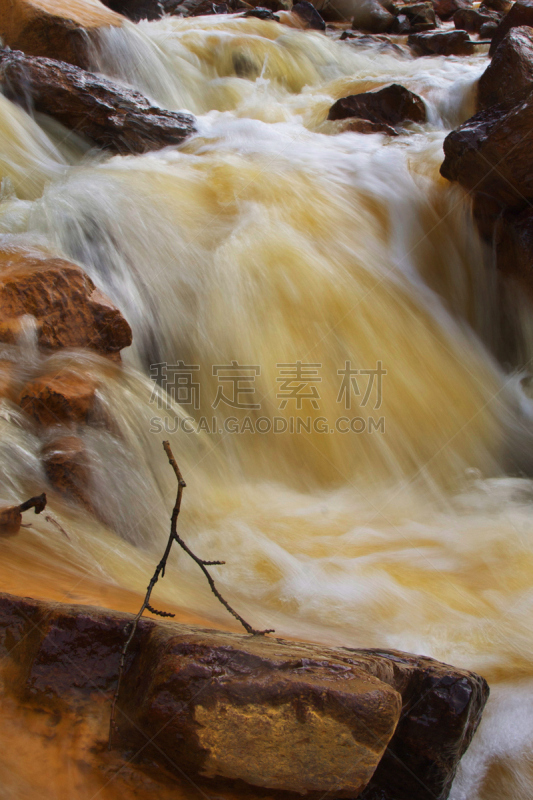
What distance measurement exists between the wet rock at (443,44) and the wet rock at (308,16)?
5.56ft

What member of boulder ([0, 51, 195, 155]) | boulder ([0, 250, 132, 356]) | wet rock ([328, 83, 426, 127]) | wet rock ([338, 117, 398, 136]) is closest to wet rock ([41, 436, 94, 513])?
boulder ([0, 250, 132, 356])

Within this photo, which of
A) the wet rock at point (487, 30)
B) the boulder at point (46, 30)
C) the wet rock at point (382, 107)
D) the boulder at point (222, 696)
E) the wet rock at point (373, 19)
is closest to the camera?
the boulder at point (222, 696)

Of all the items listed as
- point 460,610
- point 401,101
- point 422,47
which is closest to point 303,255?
point 460,610

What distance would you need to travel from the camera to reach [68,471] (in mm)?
2576

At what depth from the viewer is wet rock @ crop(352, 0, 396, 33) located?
12477 mm

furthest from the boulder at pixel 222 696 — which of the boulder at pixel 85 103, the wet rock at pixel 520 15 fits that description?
the wet rock at pixel 520 15

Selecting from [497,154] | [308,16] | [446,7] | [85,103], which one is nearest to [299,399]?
[497,154]

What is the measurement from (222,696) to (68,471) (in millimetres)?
1547

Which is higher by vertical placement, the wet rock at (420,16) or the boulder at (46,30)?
the wet rock at (420,16)

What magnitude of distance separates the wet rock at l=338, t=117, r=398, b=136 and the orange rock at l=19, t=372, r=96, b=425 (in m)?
5.38

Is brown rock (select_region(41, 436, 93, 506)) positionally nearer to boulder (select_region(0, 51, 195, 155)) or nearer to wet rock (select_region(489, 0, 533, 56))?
boulder (select_region(0, 51, 195, 155))

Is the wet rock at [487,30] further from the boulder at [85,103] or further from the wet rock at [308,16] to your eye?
the boulder at [85,103]

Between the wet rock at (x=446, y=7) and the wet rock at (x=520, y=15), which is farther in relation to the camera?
the wet rock at (x=446, y=7)

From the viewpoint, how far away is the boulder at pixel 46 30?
6469mm
